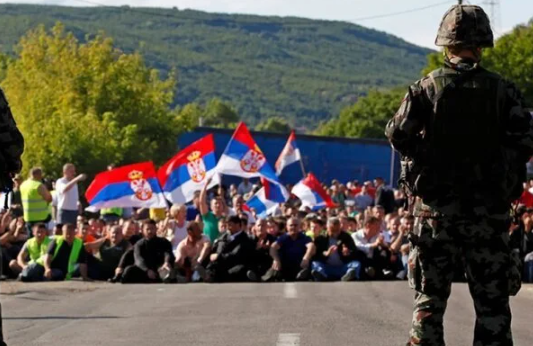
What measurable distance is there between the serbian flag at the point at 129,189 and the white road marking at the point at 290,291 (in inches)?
270

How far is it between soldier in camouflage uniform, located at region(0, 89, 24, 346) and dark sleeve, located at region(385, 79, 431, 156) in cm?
196

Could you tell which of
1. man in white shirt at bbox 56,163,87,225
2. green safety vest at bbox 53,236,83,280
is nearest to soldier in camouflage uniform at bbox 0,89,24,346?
green safety vest at bbox 53,236,83,280

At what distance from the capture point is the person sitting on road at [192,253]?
24.4 metres

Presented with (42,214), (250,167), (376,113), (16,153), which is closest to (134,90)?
(250,167)

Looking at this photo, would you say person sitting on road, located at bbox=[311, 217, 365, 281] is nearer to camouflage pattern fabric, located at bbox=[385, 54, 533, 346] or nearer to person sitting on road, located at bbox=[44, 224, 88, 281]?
person sitting on road, located at bbox=[44, 224, 88, 281]

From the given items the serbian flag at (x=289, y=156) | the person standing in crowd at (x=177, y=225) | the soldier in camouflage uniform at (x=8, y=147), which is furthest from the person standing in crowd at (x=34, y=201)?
the soldier in camouflage uniform at (x=8, y=147)

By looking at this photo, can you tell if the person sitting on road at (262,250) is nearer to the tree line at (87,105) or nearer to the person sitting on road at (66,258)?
the person sitting on road at (66,258)

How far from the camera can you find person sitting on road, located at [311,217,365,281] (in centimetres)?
2436

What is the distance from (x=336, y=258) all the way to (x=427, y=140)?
52.8 feet

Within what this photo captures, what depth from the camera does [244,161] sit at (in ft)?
98.6

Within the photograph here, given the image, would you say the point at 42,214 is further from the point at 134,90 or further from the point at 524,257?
the point at 134,90

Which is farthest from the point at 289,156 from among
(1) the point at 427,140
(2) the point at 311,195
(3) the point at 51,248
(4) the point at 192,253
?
(1) the point at 427,140

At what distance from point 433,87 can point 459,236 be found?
0.80 meters

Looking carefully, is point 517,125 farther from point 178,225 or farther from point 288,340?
point 178,225
